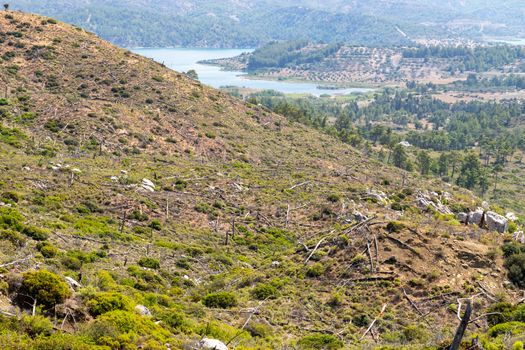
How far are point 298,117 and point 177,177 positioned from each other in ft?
238

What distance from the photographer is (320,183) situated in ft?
215

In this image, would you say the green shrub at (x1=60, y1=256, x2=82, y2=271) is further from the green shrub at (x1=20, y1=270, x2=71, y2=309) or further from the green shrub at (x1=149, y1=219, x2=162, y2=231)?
the green shrub at (x1=149, y1=219, x2=162, y2=231)

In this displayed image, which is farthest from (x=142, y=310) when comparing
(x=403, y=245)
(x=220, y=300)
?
(x=403, y=245)

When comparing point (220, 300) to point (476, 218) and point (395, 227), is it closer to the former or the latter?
point (395, 227)

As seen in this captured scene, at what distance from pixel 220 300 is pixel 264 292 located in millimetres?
3331

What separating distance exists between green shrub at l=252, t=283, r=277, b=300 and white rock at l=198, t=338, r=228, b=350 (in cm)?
1047

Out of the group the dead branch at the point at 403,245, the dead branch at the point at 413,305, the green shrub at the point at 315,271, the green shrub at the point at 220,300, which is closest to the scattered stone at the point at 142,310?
the green shrub at the point at 220,300

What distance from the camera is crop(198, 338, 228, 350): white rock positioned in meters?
20.8

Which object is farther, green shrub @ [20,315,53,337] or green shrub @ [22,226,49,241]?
green shrub @ [22,226,49,241]

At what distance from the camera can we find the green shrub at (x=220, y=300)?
98.0 ft

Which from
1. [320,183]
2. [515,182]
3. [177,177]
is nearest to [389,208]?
[320,183]

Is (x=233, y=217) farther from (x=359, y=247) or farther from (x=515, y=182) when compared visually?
(x=515, y=182)

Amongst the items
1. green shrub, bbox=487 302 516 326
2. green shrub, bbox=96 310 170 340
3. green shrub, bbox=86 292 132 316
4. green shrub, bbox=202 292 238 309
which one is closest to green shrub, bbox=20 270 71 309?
green shrub, bbox=86 292 132 316

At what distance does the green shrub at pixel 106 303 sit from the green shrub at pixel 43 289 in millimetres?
1120
